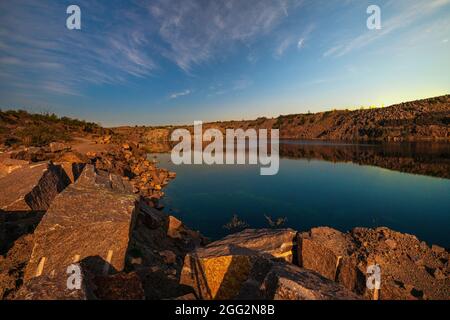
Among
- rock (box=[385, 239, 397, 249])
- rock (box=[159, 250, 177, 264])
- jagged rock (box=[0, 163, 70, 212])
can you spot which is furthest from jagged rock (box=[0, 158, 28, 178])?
rock (box=[385, 239, 397, 249])

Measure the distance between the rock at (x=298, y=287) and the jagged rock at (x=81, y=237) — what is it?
3.44 meters

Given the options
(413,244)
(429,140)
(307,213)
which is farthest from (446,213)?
(429,140)

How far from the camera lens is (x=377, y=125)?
3027 inches

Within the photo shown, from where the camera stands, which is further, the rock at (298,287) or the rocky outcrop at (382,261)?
the rocky outcrop at (382,261)

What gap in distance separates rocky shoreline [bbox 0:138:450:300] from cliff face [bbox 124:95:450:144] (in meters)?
68.2

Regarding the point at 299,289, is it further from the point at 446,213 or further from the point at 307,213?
the point at 446,213

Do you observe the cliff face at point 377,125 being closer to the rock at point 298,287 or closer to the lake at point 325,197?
the lake at point 325,197

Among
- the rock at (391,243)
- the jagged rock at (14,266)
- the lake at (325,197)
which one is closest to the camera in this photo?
the jagged rock at (14,266)

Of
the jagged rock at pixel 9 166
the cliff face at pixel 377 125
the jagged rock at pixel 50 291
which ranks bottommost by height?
the jagged rock at pixel 50 291

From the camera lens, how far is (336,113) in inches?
4210

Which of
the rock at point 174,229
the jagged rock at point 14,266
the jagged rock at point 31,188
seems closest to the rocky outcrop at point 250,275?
the jagged rock at point 14,266

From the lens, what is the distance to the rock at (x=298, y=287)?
381 cm

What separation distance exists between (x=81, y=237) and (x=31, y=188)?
3.61 meters
